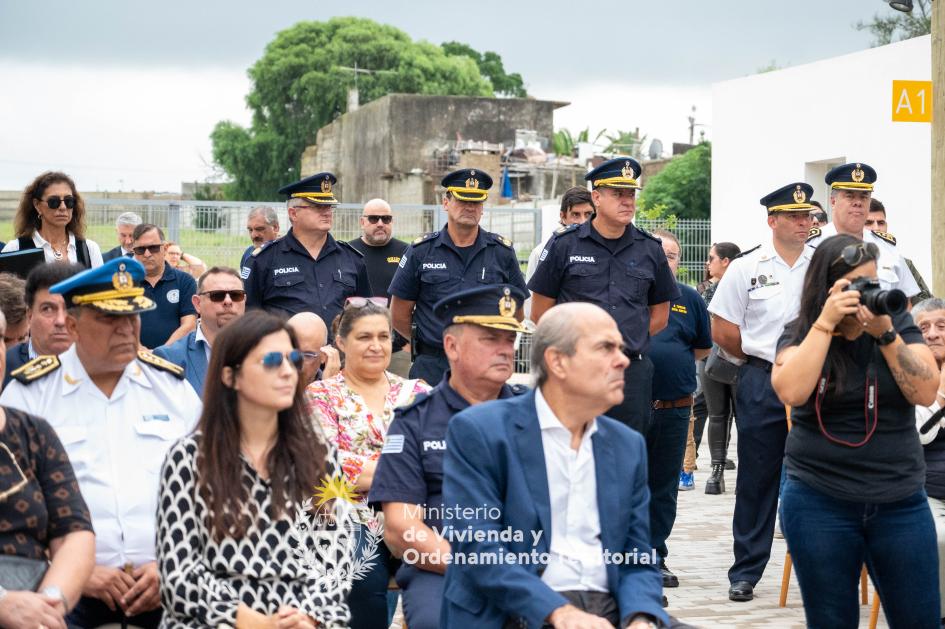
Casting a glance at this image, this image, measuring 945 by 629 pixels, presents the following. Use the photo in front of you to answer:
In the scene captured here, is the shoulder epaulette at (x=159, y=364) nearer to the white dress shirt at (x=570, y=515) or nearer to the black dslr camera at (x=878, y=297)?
the white dress shirt at (x=570, y=515)

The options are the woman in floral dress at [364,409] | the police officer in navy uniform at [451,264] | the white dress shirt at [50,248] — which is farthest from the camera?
the police officer in navy uniform at [451,264]

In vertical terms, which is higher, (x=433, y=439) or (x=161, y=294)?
(x=161, y=294)

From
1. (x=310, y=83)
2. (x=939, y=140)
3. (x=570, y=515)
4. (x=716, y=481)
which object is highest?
(x=310, y=83)

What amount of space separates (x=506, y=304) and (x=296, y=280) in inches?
129

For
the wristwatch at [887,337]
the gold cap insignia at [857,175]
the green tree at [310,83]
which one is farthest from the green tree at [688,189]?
the green tree at [310,83]

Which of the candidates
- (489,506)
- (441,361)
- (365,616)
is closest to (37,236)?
(441,361)

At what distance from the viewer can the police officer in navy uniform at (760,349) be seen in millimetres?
7395

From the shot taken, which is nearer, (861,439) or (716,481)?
(861,439)

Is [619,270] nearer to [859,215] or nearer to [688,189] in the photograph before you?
[859,215]

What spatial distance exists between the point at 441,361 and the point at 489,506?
3.86 metres

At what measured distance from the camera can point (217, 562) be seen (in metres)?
4.20

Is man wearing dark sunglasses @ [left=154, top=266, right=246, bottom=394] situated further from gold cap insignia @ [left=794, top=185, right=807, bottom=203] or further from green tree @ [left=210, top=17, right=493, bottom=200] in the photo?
green tree @ [left=210, top=17, right=493, bottom=200]

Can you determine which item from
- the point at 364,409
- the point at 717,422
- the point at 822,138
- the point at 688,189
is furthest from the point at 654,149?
the point at 364,409

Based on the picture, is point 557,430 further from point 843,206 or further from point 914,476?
point 843,206
